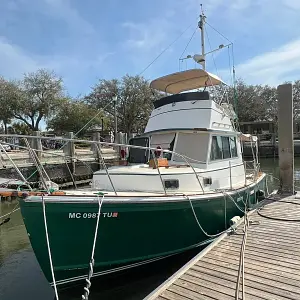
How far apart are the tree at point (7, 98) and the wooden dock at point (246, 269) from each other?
3386 cm

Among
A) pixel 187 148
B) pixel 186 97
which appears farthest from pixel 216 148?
pixel 186 97

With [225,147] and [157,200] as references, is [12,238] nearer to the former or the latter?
[157,200]

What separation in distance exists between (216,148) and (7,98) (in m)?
32.6

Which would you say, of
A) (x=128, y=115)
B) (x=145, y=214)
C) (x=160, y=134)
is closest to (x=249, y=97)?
(x=128, y=115)

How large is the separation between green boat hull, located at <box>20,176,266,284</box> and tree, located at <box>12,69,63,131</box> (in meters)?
34.1

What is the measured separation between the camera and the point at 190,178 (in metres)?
7.50

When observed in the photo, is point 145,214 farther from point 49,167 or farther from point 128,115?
point 128,115

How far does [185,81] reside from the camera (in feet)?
34.3

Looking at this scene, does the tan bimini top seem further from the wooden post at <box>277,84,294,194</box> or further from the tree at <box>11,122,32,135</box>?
the tree at <box>11,122,32,135</box>

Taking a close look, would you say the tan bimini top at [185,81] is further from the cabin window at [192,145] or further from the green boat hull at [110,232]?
the green boat hull at [110,232]

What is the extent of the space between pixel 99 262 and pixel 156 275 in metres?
1.52

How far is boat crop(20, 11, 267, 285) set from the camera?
18.6 feet

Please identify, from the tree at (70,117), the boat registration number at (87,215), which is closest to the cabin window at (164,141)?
the boat registration number at (87,215)

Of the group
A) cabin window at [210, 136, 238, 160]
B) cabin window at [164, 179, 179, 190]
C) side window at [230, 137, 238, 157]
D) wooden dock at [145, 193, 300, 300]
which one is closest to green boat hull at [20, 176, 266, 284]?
cabin window at [164, 179, 179, 190]
